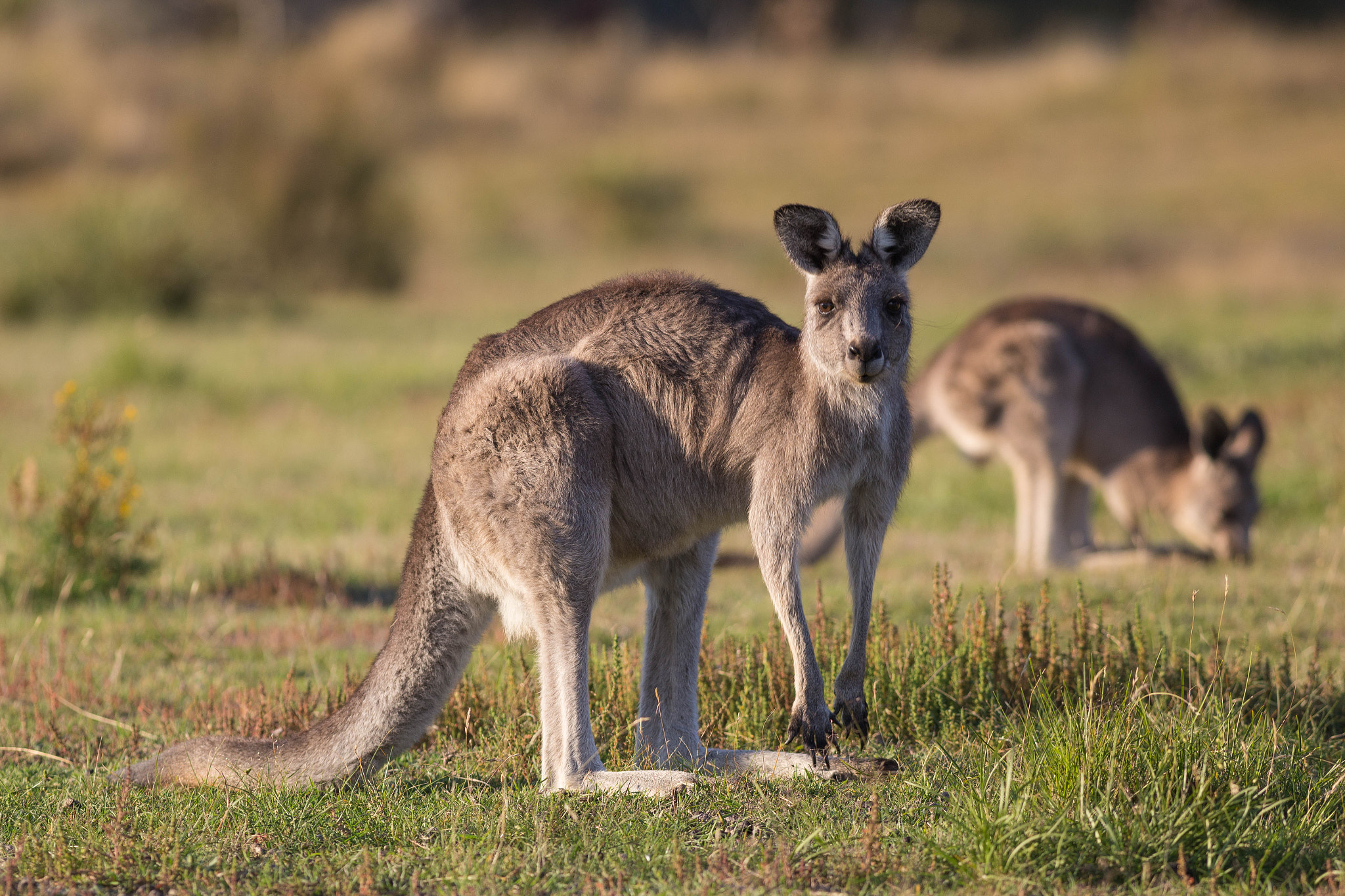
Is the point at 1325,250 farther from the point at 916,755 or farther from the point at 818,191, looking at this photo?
the point at 916,755

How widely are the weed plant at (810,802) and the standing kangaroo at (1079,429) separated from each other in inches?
120

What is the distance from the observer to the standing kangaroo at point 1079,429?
761 centimetres

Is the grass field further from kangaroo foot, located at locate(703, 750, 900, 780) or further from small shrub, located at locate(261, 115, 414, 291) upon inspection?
small shrub, located at locate(261, 115, 414, 291)

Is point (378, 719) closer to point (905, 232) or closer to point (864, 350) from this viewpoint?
point (864, 350)

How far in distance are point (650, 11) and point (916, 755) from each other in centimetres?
4055

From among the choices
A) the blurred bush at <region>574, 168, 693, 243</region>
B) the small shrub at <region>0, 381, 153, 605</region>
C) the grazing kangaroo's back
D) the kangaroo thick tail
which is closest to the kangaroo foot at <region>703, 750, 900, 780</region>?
the kangaroo thick tail

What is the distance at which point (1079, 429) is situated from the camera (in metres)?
7.89

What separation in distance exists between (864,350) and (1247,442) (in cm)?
506

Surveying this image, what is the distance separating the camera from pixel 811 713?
369 centimetres

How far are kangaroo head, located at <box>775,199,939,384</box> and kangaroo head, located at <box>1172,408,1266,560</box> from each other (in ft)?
14.5

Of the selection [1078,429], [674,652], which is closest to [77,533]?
[674,652]

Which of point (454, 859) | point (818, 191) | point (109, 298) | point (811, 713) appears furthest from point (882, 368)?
point (818, 191)

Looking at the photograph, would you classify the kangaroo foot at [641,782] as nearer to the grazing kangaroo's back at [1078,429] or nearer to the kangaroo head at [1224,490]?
the grazing kangaroo's back at [1078,429]

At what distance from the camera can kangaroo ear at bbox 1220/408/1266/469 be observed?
7781 millimetres
